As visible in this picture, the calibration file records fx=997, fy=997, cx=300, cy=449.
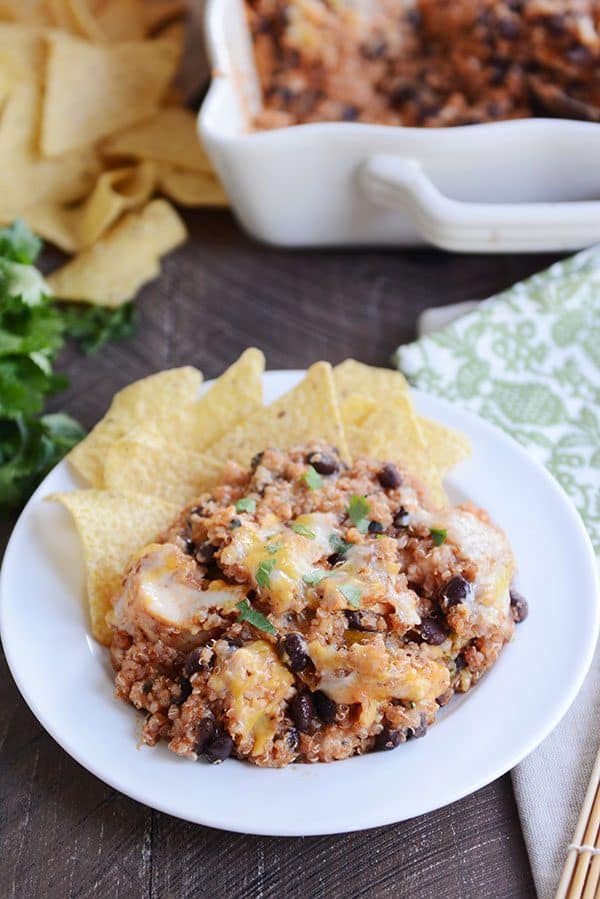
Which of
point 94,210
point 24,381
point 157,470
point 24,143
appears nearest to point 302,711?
point 157,470

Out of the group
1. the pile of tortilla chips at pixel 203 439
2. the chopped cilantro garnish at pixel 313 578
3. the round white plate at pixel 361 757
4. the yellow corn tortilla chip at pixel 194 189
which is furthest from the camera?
the yellow corn tortilla chip at pixel 194 189

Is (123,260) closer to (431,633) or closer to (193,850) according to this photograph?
(431,633)

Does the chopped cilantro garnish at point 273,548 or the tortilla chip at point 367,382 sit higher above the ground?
the chopped cilantro garnish at point 273,548

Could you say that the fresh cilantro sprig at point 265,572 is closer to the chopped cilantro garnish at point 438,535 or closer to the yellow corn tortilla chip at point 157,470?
the chopped cilantro garnish at point 438,535

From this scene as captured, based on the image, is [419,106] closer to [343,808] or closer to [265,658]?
[265,658]

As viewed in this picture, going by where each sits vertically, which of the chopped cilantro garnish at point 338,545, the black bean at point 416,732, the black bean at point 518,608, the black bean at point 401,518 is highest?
the chopped cilantro garnish at point 338,545

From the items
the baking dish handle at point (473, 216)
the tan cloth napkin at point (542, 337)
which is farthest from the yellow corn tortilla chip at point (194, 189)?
the tan cloth napkin at point (542, 337)

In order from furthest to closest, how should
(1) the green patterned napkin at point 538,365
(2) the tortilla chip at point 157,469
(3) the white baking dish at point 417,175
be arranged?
1. (3) the white baking dish at point 417,175
2. (1) the green patterned napkin at point 538,365
3. (2) the tortilla chip at point 157,469

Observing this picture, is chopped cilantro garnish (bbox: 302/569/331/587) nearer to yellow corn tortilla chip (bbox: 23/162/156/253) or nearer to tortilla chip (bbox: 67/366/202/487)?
tortilla chip (bbox: 67/366/202/487)
